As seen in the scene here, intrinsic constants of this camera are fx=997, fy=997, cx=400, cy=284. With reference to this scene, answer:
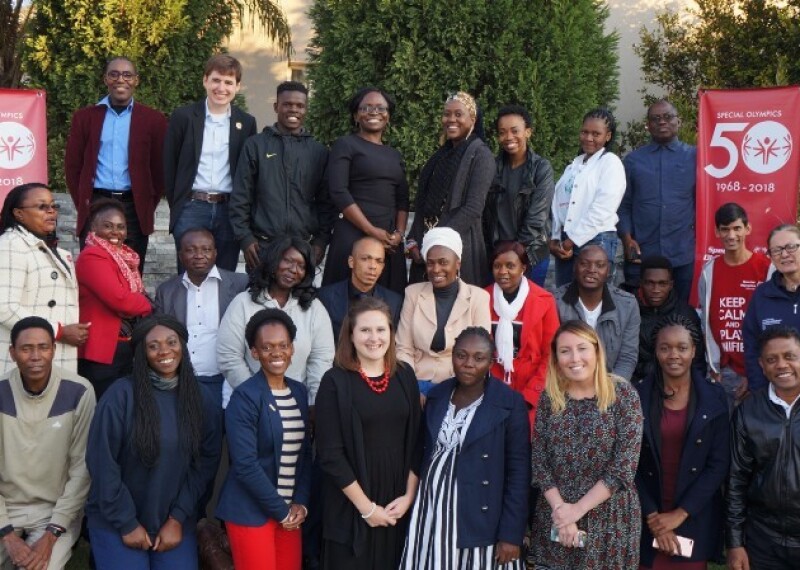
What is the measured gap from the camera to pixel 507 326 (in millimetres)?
6316

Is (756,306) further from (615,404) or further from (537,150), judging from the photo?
(537,150)

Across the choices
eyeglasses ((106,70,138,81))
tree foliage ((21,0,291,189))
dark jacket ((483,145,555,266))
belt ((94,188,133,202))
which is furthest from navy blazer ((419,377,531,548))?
tree foliage ((21,0,291,189))

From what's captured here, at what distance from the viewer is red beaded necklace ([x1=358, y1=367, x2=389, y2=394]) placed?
17.2ft

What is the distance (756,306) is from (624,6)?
864 centimetres

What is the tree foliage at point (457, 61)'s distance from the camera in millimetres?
9562

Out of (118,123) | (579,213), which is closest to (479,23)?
(579,213)

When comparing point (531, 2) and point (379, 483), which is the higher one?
point (531, 2)

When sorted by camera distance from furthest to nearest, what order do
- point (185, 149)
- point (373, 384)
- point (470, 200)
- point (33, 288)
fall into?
point (185, 149)
point (470, 200)
point (33, 288)
point (373, 384)

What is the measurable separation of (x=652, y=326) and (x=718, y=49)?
6.55m

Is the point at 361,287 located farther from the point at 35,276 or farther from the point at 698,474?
the point at 698,474

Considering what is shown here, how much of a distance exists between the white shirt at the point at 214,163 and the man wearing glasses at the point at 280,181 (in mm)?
281

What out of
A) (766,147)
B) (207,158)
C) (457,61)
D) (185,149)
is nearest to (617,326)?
(766,147)

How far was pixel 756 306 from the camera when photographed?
609cm

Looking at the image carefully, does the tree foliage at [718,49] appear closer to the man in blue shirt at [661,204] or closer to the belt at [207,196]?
the man in blue shirt at [661,204]
